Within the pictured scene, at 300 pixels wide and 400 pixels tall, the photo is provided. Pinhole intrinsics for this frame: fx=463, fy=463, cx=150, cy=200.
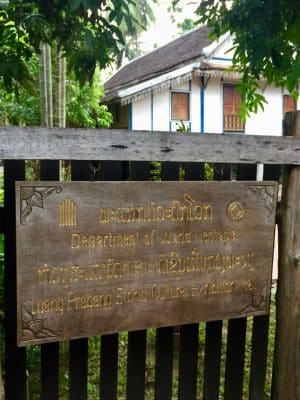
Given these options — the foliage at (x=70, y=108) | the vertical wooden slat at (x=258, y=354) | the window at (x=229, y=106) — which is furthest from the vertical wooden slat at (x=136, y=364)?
the window at (x=229, y=106)

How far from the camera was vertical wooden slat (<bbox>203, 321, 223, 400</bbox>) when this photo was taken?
2.45 m

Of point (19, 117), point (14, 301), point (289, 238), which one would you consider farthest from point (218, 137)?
point (19, 117)

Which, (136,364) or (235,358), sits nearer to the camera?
(136,364)

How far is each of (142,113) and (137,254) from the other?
42.5ft

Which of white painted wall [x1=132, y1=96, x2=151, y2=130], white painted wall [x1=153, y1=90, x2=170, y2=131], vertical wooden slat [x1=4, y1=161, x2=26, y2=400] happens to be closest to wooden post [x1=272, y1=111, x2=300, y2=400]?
vertical wooden slat [x1=4, y1=161, x2=26, y2=400]

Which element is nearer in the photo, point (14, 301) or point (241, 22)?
point (14, 301)

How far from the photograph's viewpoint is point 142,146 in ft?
6.86

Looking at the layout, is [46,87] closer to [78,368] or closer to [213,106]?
[78,368]

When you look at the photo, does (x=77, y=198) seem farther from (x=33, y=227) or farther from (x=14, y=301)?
(x=14, y=301)

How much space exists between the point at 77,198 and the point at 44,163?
0.23 m

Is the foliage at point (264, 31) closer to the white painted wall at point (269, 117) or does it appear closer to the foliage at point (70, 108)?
the foliage at point (70, 108)

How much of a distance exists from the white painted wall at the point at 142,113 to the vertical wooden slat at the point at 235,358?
12531 millimetres

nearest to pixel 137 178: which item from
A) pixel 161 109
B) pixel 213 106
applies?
pixel 161 109

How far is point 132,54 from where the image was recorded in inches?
1382
